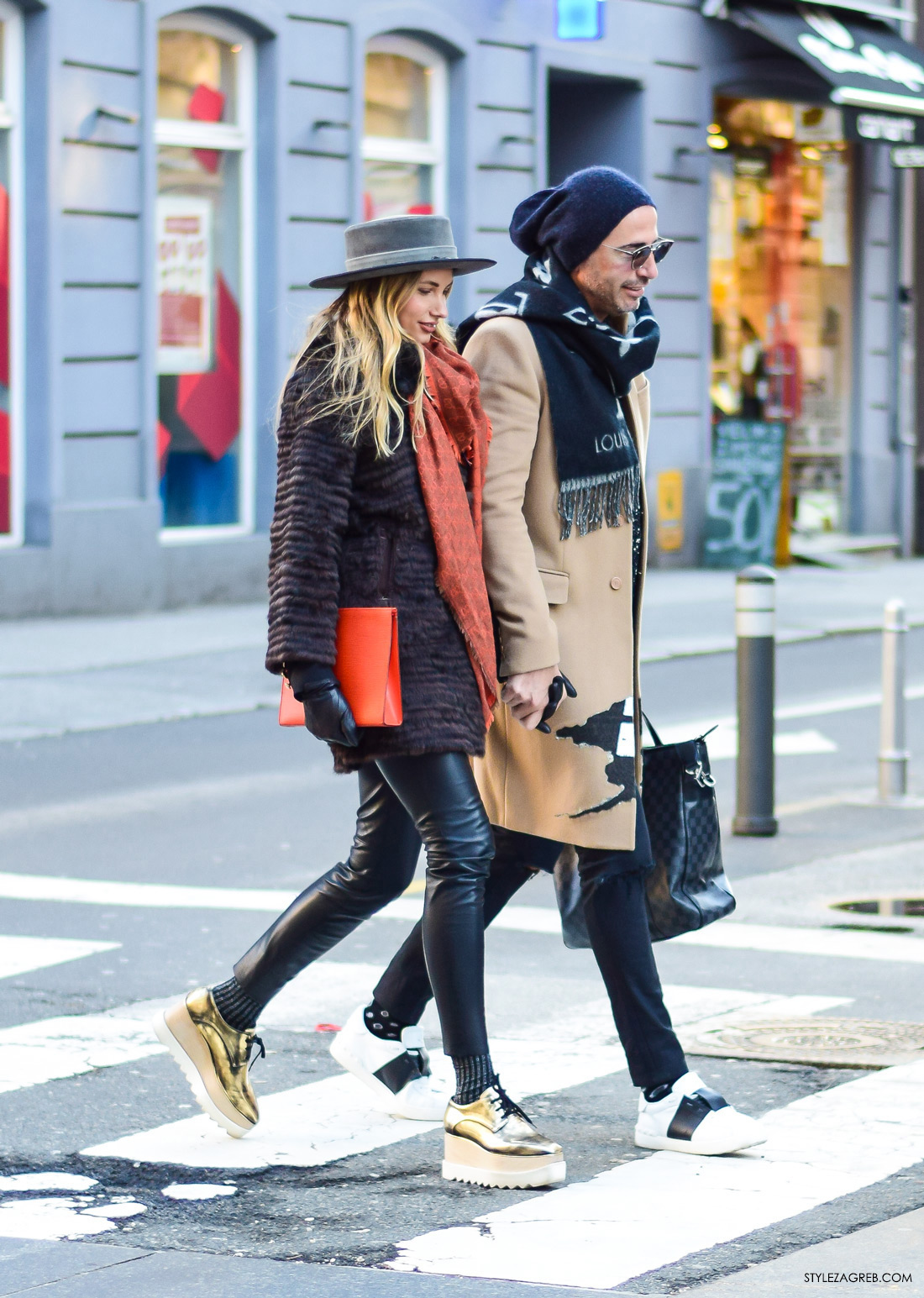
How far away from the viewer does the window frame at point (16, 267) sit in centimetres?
1542

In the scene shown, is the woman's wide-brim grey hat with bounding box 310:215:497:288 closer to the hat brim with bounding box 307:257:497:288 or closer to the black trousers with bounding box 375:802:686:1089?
the hat brim with bounding box 307:257:497:288

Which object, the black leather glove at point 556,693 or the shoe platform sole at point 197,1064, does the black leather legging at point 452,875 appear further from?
the shoe platform sole at point 197,1064

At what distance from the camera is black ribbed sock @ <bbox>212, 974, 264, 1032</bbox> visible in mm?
4879

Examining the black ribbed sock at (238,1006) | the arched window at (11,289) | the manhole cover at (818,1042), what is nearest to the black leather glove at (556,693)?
the black ribbed sock at (238,1006)

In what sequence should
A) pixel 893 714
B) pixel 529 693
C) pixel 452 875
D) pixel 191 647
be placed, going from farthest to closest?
1. pixel 191 647
2. pixel 893 714
3. pixel 529 693
4. pixel 452 875

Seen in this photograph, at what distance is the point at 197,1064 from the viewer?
190 inches

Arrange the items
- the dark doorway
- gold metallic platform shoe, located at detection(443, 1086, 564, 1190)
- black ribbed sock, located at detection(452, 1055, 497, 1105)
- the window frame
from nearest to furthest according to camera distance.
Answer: gold metallic platform shoe, located at detection(443, 1086, 564, 1190), black ribbed sock, located at detection(452, 1055, 497, 1105), the window frame, the dark doorway

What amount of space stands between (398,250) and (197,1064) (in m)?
1.66

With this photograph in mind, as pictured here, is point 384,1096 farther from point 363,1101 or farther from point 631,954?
point 631,954

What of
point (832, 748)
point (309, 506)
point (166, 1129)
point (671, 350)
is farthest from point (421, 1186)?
point (671, 350)

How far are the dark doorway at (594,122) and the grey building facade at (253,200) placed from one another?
0.09 feet

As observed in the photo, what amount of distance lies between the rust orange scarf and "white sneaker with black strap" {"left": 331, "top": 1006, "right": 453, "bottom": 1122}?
2.49 feet

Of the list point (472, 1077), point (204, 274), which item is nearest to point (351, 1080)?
point (472, 1077)

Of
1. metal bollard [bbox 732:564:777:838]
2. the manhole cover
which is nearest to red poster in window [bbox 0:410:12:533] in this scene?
metal bollard [bbox 732:564:777:838]
